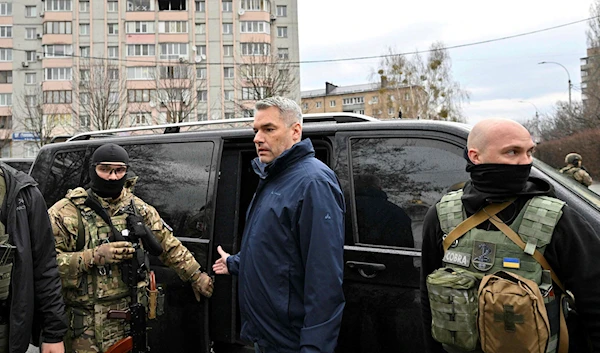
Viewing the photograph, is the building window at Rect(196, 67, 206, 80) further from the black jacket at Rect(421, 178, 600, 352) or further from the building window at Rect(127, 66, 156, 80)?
the black jacket at Rect(421, 178, 600, 352)

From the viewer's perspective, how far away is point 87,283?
122 inches

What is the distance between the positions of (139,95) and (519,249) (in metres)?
51.7

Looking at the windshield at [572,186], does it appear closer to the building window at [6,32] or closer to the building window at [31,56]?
the building window at [31,56]

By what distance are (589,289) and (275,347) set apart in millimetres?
1307

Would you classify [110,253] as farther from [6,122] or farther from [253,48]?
[6,122]

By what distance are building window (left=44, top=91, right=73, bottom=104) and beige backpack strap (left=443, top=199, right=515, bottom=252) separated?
5279 centimetres

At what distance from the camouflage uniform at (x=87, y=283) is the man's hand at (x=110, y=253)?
0.19 feet

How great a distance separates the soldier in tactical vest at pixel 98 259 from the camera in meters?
3.01

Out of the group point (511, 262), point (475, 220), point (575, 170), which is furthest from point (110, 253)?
point (575, 170)

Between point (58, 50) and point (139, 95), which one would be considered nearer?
point (139, 95)

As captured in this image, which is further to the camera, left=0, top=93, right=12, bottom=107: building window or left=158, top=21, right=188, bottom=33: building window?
left=158, top=21, right=188, bottom=33: building window

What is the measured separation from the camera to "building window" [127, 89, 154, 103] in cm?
4803

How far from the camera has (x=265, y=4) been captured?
5253 cm

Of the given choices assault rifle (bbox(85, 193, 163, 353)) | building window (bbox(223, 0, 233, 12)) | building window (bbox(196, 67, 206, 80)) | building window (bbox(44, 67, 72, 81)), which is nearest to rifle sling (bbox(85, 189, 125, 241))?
assault rifle (bbox(85, 193, 163, 353))
